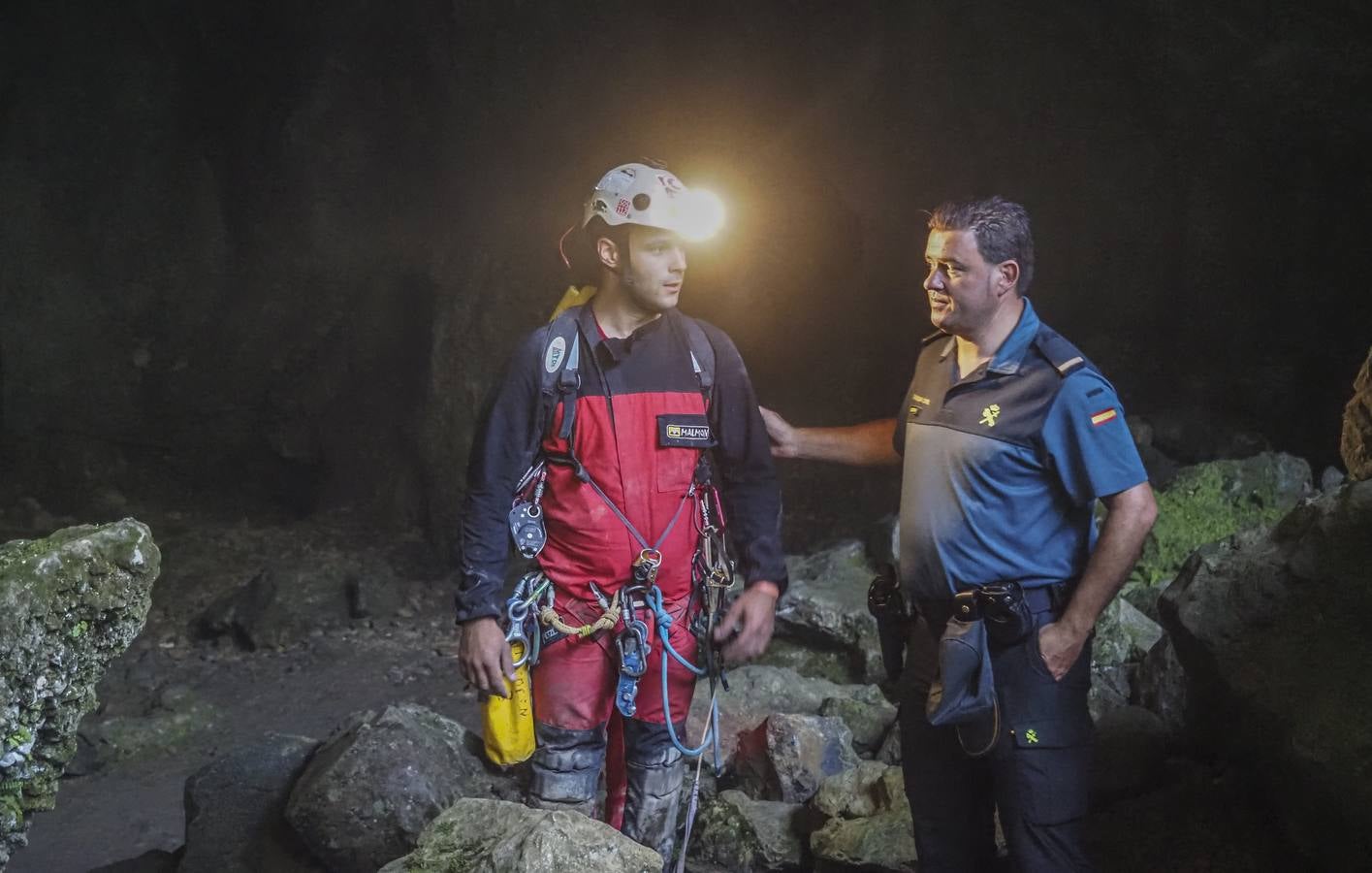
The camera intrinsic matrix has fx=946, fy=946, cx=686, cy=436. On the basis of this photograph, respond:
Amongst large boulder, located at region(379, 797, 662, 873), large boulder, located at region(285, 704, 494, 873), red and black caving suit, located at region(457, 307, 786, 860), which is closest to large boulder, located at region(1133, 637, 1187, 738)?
red and black caving suit, located at region(457, 307, 786, 860)

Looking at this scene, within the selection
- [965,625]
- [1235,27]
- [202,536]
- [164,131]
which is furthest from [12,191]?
[1235,27]

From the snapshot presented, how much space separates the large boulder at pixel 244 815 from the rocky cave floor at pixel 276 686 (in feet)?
4.18

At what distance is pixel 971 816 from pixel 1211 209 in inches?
243

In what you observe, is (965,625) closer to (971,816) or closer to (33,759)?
(971,816)

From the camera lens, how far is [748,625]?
3064mm

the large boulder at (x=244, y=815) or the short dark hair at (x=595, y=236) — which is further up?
the short dark hair at (x=595, y=236)

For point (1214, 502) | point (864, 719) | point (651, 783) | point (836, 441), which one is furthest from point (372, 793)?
point (1214, 502)

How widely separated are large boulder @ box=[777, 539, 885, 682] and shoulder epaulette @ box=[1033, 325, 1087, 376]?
3.21m

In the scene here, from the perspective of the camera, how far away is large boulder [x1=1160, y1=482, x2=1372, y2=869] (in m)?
2.56

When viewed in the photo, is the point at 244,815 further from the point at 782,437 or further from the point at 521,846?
the point at 782,437

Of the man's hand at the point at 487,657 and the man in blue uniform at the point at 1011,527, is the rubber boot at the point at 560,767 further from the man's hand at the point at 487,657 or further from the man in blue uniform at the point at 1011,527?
the man in blue uniform at the point at 1011,527

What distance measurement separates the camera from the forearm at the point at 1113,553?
2553mm

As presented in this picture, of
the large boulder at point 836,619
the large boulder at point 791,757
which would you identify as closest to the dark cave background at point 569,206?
the large boulder at point 836,619

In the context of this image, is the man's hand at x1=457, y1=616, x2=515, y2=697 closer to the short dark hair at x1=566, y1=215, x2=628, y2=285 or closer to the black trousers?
the short dark hair at x1=566, y1=215, x2=628, y2=285
